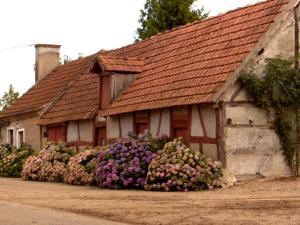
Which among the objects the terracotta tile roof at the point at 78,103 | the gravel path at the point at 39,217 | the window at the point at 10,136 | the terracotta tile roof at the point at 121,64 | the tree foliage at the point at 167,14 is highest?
the tree foliage at the point at 167,14

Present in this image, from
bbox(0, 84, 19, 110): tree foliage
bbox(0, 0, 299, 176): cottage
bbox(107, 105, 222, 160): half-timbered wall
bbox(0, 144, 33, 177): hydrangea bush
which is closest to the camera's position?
bbox(0, 0, 299, 176): cottage

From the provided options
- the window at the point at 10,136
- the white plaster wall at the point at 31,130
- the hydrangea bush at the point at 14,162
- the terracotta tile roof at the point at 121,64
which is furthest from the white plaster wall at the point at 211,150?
the window at the point at 10,136

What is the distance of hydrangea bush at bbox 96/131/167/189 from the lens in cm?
1889

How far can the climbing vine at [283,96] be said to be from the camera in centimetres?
1822

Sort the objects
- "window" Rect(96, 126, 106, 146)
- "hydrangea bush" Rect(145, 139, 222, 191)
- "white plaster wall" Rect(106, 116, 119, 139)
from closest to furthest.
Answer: "hydrangea bush" Rect(145, 139, 222, 191), "white plaster wall" Rect(106, 116, 119, 139), "window" Rect(96, 126, 106, 146)

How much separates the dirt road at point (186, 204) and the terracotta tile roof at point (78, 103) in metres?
7.90

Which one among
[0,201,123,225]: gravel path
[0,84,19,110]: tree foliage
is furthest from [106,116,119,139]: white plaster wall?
[0,84,19,110]: tree foliage

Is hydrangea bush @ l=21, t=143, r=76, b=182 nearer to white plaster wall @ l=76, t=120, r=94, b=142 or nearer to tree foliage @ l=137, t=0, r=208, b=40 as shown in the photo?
white plaster wall @ l=76, t=120, r=94, b=142

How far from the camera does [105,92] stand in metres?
24.7

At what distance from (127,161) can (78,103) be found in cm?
861

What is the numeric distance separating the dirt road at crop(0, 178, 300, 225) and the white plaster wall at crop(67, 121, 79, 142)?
8930mm

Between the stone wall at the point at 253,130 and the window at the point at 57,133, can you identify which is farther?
the window at the point at 57,133

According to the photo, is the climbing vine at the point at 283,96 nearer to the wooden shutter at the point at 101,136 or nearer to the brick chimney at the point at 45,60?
the wooden shutter at the point at 101,136

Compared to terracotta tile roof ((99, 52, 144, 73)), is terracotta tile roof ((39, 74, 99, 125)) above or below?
below
